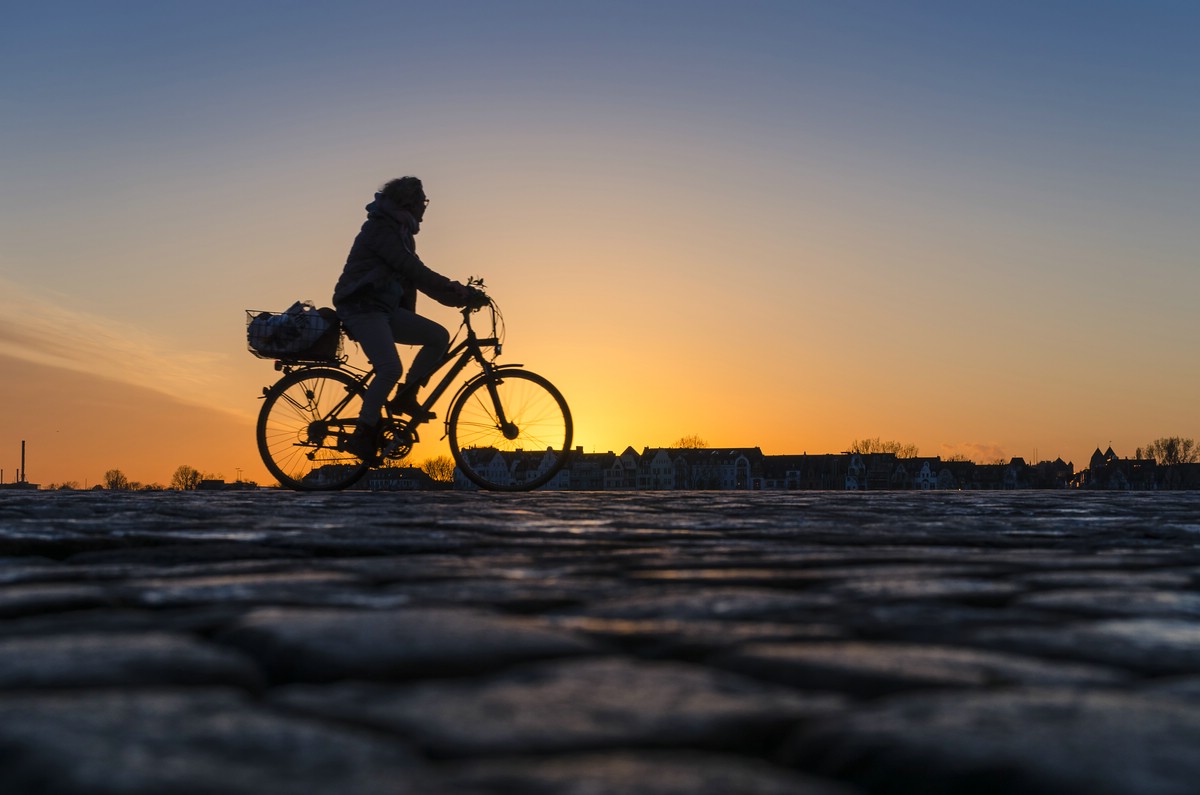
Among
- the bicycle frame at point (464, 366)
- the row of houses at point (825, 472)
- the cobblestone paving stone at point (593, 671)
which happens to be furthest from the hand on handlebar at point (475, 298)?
the row of houses at point (825, 472)

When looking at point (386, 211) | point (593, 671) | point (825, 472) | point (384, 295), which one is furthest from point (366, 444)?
point (825, 472)

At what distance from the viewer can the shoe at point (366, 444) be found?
890cm

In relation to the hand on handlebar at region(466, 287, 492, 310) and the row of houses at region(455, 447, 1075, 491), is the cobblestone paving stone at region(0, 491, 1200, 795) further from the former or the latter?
the row of houses at region(455, 447, 1075, 491)

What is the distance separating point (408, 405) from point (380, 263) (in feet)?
3.54

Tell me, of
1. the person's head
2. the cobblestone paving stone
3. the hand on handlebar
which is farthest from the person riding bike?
the cobblestone paving stone

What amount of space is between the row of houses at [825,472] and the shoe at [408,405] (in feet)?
348

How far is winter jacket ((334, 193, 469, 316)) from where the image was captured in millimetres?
8789

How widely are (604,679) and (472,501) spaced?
5.53 metres

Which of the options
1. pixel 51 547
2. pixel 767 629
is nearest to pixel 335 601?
pixel 767 629

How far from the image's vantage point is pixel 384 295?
8.93 metres

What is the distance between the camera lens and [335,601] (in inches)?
88.7

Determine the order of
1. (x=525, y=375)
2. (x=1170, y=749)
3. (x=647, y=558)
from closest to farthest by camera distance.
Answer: (x=1170, y=749) → (x=647, y=558) → (x=525, y=375)

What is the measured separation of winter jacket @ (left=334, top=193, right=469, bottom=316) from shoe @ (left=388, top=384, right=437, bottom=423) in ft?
1.98

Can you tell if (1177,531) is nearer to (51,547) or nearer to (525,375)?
(51,547)
